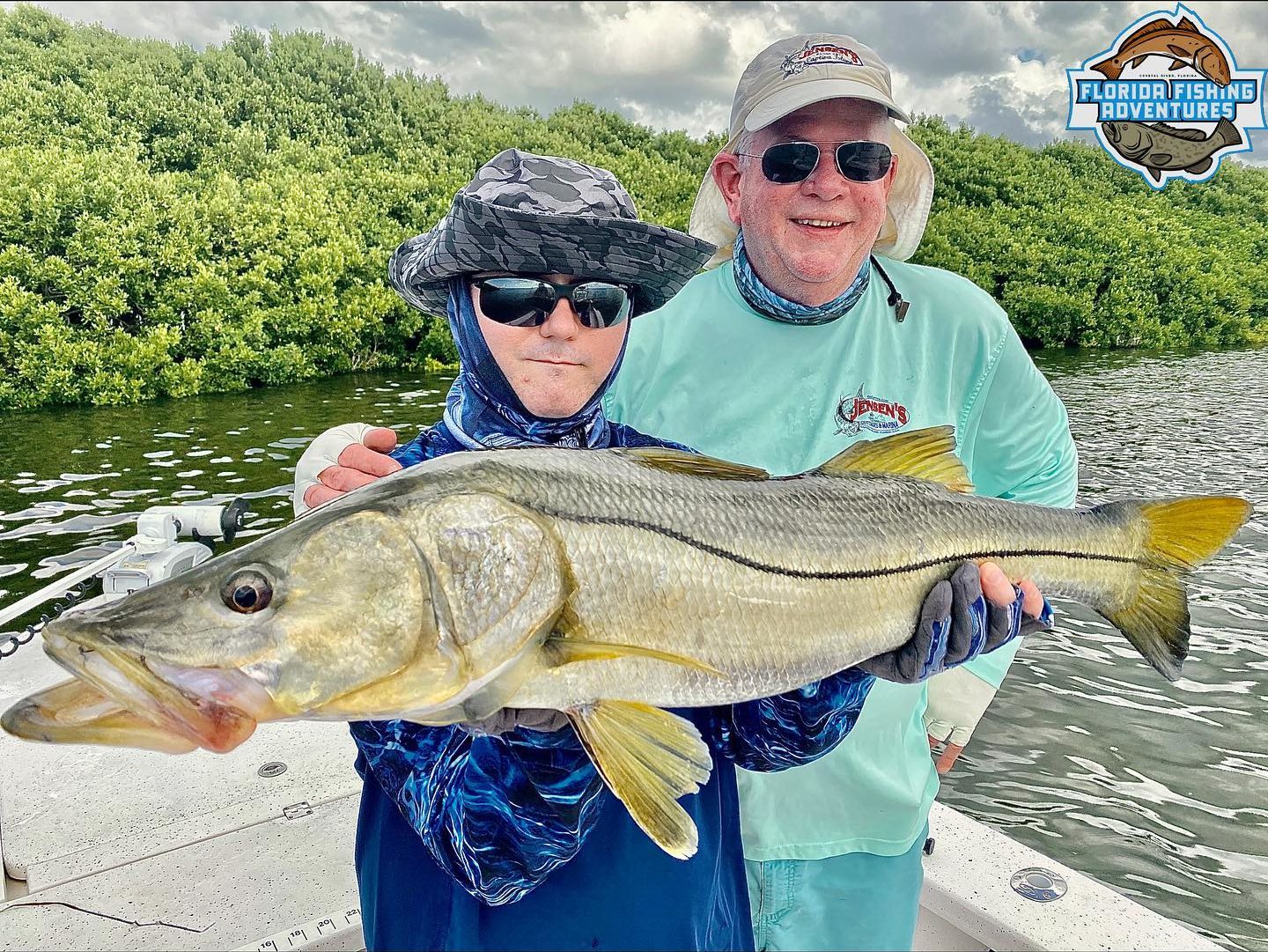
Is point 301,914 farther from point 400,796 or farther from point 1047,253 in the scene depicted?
point 1047,253

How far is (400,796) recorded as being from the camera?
5.94 feet

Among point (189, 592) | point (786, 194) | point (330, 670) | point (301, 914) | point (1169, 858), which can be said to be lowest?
point (1169, 858)

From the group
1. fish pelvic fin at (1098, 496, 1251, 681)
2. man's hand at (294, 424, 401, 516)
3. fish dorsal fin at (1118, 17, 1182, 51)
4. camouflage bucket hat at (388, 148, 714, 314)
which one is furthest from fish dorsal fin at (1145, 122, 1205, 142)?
man's hand at (294, 424, 401, 516)

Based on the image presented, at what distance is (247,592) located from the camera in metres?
1.44

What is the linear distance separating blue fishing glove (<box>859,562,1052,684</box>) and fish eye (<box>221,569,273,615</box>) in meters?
1.24

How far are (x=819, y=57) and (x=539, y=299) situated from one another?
4.51 feet

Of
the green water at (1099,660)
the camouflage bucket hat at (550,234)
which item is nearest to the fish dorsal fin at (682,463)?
the camouflage bucket hat at (550,234)

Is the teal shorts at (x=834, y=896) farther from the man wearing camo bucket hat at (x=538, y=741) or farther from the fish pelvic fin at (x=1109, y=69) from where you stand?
the fish pelvic fin at (x=1109, y=69)

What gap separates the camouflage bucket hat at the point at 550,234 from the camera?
2.03m

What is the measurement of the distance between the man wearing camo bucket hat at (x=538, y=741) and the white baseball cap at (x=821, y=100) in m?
0.77

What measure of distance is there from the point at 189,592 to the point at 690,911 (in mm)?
1226

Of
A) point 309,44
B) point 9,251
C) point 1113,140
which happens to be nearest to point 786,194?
point 9,251

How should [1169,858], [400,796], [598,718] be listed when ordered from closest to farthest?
1. [598,718]
2. [400,796]
3. [1169,858]

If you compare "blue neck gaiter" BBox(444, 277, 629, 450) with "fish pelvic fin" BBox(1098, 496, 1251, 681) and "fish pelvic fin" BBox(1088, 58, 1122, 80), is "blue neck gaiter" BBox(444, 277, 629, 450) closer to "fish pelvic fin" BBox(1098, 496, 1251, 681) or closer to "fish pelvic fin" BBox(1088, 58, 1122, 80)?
"fish pelvic fin" BBox(1098, 496, 1251, 681)
